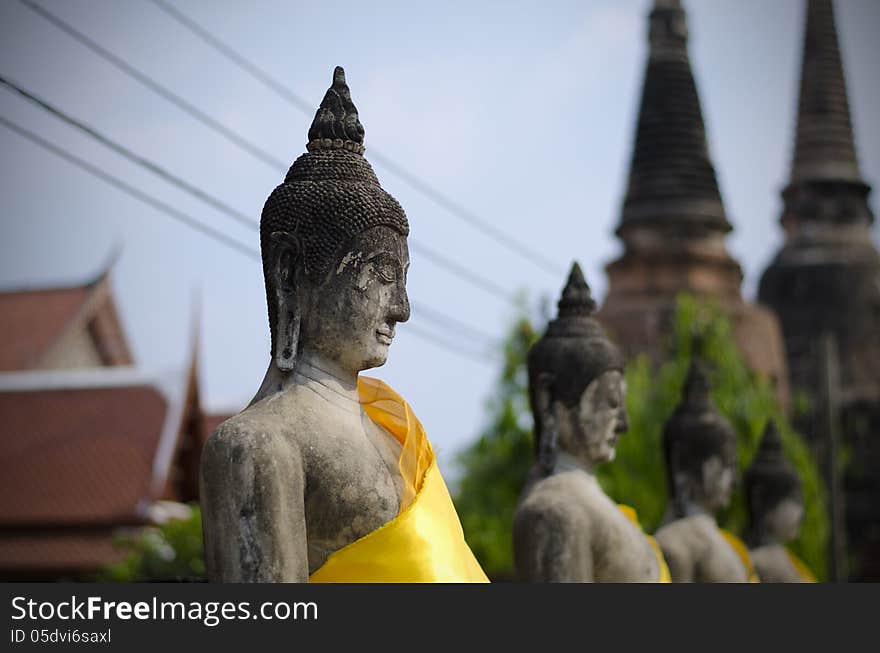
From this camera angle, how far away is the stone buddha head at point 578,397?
6.34 m

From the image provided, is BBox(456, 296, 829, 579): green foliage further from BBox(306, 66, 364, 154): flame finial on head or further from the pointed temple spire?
BBox(306, 66, 364, 154): flame finial on head

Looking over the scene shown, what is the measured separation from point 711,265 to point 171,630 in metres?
19.7

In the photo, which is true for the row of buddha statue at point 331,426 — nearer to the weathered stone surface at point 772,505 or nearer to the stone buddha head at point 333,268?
the stone buddha head at point 333,268

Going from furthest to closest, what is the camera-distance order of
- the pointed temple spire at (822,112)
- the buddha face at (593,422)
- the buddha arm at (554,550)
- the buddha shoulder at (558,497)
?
1. the pointed temple spire at (822,112)
2. the buddha face at (593,422)
3. the buddha shoulder at (558,497)
4. the buddha arm at (554,550)

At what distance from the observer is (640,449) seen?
56.5ft

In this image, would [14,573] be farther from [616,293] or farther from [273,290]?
[273,290]

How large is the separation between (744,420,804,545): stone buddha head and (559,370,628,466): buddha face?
378 cm

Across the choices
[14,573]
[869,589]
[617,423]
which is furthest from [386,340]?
[14,573]

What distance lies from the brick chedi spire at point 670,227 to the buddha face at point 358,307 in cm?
1661

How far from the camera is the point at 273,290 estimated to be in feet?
14.9

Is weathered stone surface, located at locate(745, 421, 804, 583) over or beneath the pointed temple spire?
beneath

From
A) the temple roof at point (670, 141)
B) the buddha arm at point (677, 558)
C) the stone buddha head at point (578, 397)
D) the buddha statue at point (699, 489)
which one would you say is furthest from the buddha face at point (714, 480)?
the temple roof at point (670, 141)

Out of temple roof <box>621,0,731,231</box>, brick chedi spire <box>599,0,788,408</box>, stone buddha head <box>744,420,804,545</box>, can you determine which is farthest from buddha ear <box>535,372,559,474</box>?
temple roof <box>621,0,731,231</box>

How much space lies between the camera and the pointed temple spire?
2845 cm
